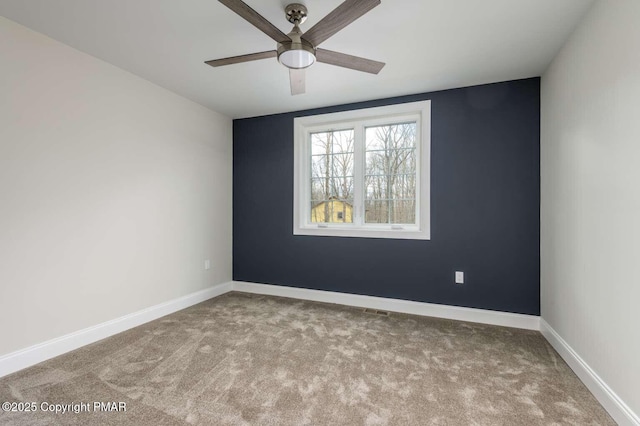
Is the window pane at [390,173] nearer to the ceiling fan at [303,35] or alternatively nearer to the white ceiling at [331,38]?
the white ceiling at [331,38]

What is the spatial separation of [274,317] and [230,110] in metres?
2.70

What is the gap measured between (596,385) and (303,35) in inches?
109

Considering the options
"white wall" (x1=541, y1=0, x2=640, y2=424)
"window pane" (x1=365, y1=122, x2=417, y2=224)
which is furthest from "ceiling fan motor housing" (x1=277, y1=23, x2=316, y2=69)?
"window pane" (x1=365, y1=122, x2=417, y2=224)

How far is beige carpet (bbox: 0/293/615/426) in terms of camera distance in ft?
5.43

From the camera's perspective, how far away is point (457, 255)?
3203mm

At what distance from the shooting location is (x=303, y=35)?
1811 mm

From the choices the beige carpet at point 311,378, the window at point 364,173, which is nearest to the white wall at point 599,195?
the beige carpet at point 311,378

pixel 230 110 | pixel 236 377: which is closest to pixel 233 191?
pixel 230 110

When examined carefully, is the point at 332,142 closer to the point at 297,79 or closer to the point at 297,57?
the point at 297,79

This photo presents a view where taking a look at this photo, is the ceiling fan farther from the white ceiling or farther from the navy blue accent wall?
the navy blue accent wall

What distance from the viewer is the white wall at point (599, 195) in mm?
1533

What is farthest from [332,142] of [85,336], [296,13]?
[85,336]

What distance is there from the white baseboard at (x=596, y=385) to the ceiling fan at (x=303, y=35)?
2413 mm

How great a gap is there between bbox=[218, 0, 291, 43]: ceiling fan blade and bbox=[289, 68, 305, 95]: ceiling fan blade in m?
0.30
